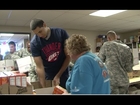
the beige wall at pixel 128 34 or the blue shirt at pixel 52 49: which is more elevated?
the beige wall at pixel 128 34

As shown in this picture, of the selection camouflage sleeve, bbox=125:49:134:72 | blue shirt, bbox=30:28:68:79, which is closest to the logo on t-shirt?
blue shirt, bbox=30:28:68:79

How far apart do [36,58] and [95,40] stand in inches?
211

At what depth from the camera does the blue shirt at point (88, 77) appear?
105 cm

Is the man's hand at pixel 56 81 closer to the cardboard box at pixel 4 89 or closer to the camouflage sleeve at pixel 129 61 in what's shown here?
the cardboard box at pixel 4 89

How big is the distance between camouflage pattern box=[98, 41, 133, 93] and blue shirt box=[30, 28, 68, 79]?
0.79 m

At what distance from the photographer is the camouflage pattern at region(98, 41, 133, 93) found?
2281 mm

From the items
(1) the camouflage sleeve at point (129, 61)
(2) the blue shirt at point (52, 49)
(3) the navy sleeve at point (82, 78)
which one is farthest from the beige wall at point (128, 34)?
(3) the navy sleeve at point (82, 78)

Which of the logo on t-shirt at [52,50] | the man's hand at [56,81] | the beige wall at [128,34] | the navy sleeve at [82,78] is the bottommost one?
the man's hand at [56,81]

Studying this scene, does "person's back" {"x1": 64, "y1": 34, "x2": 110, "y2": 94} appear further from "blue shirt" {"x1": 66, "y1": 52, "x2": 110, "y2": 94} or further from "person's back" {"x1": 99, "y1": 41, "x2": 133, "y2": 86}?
"person's back" {"x1": 99, "y1": 41, "x2": 133, "y2": 86}

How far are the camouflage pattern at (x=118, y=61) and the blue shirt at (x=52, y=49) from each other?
0.79m

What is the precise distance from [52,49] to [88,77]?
33.5 inches

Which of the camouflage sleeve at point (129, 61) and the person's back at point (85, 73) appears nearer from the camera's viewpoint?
the person's back at point (85, 73)

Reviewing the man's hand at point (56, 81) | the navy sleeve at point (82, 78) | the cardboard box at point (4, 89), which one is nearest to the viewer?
the navy sleeve at point (82, 78)
